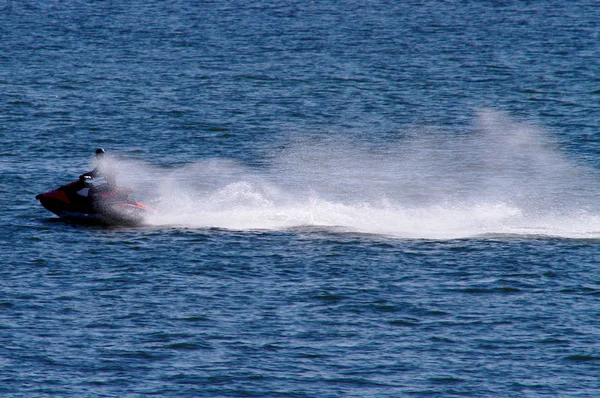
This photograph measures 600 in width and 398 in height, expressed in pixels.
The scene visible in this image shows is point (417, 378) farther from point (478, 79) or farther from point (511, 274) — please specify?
point (478, 79)

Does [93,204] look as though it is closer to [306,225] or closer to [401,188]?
[306,225]

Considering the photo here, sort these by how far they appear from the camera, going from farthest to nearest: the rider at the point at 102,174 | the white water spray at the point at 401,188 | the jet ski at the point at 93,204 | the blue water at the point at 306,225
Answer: the white water spray at the point at 401,188, the jet ski at the point at 93,204, the rider at the point at 102,174, the blue water at the point at 306,225

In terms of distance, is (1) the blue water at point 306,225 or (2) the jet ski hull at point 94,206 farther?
(2) the jet ski hull at point 94,206

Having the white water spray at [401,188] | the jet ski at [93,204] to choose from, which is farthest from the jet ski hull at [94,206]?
the white water spray at [401,188]

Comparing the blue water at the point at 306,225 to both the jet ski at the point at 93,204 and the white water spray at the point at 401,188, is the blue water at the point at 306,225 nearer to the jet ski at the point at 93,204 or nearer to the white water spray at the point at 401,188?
the white water spray at the point at 401,188

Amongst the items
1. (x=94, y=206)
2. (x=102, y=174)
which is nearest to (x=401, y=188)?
(x=94, y=206)

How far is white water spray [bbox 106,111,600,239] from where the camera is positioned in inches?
1618

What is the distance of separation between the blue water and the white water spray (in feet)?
0.63

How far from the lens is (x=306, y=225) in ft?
133

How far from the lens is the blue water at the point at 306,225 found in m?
28.2

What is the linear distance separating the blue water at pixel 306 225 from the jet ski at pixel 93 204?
0.53 metres

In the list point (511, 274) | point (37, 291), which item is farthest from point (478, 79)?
point (37, 291)

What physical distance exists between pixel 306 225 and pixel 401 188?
1070cm

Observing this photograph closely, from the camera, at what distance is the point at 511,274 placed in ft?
115
